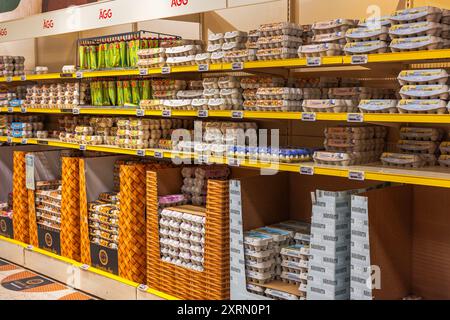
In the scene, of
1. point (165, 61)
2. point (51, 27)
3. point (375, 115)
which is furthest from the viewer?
point (51, 27)

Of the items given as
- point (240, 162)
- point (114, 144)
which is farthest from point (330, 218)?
point (114, 144)

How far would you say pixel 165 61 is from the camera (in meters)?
4.45

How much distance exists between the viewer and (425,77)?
121 inches

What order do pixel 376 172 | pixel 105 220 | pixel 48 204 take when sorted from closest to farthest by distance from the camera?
pixel 376 172 → pixel 105 220 → pixel 48 204

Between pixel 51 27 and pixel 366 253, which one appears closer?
pixel 366 253

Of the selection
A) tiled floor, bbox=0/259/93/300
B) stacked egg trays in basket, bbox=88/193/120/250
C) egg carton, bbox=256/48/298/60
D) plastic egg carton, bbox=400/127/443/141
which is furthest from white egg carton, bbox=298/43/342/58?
tiled floor, bbox=0/259/93/300

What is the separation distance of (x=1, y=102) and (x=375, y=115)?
4506mm

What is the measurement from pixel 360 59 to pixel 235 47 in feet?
3.26

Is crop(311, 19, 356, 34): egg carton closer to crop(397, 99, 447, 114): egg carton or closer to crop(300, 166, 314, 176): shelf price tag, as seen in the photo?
crop(397, 99, 447, 114): egg carton

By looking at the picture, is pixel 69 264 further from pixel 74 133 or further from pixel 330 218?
pixel 330 218

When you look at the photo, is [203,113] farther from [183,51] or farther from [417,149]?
[417,149]

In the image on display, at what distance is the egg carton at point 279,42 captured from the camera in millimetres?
3613

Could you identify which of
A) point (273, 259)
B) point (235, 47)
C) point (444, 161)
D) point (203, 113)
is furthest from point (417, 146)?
point (203, 113)

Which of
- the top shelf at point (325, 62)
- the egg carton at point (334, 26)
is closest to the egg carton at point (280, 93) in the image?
the top shelf at point (325, 62)
